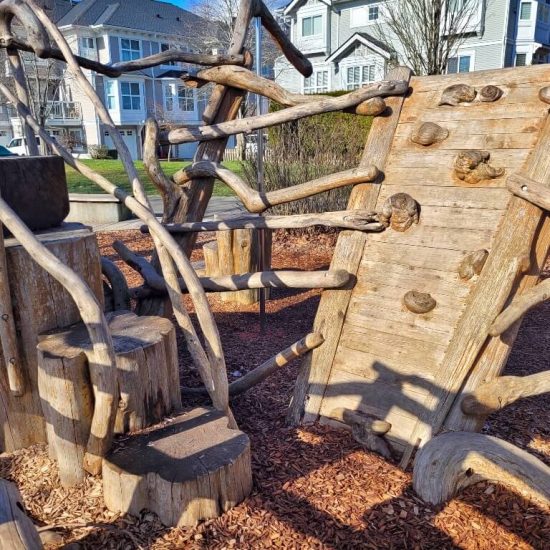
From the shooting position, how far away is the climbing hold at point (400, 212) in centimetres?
302

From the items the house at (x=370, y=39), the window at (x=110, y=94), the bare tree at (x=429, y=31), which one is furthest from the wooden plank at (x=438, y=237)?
the window at (x=110, y=94)

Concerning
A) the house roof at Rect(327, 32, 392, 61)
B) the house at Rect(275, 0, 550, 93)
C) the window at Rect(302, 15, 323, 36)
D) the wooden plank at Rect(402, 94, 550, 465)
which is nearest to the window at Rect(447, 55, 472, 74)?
the house at Rect(275, 0, 550, 93)

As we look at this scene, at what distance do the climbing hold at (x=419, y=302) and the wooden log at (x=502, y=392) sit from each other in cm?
48

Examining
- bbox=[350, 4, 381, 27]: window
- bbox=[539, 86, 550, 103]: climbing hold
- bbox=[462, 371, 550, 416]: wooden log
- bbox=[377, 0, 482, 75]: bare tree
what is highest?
bbox=[350, 4, 381, 27]: window

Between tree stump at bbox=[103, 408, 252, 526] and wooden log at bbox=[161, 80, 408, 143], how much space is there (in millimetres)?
2017

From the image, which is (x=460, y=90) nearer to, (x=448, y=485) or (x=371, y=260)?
(x=371, y=260)

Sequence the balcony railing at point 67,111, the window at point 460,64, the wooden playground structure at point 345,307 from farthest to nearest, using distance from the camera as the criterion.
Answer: the balcony railing at point 67,111 → the window at point 460,64 → the wooden playground structure at point 345,307

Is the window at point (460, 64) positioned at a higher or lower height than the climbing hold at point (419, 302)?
higher

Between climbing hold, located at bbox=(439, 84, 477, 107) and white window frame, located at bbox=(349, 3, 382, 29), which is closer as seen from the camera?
climbing hold, located at bbox=(439, 84, 477, 107)

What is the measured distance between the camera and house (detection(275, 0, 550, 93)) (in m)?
22.2

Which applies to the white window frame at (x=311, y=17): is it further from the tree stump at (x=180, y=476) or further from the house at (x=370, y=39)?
the tree stump at (x=180, y=476)

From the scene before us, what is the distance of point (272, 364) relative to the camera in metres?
3.27

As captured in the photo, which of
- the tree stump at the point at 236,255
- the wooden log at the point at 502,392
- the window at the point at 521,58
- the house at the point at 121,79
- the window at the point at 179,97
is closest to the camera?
the wooden log at the point at 502,392

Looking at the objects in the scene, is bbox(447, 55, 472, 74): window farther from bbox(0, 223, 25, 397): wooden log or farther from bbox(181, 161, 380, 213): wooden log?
bbox(0, 223, 25, 397): wooden log
